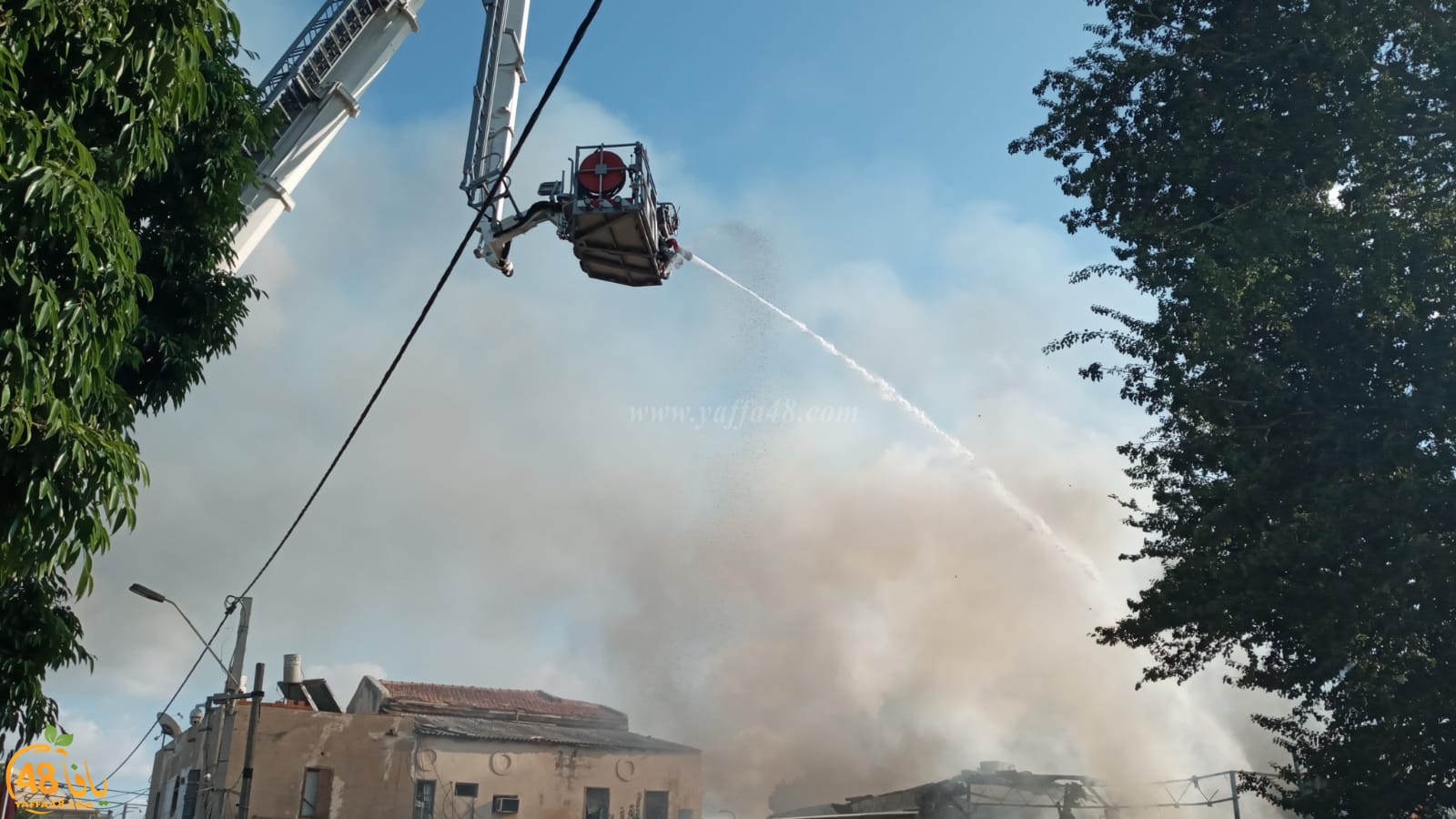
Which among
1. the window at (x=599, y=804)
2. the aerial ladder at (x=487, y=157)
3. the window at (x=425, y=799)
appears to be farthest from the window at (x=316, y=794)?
the aerial ladder at (x=487, y=157)

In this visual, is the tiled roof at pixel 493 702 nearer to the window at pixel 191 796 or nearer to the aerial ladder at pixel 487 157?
the window at pixel 191 796

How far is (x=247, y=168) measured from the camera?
44.8 ft

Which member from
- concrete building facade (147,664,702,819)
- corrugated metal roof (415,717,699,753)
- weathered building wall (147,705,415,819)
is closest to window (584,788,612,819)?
concrete building facade (147,664,702,819)

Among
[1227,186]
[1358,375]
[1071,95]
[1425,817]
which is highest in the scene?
[1071,95]

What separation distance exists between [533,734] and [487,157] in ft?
70.9

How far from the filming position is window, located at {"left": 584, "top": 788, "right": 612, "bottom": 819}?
112 ft

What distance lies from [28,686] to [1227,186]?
56.8 ft

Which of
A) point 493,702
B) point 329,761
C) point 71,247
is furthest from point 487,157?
point 493,702

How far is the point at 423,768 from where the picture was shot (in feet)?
107

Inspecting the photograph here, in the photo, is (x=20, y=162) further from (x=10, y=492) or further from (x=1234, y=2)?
(x=1234, y=2)

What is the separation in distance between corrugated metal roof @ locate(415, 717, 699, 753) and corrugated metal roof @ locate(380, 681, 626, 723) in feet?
8.16

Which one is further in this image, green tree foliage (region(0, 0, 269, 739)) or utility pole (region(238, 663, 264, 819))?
utility pole (region(238, 663, 264, 819))

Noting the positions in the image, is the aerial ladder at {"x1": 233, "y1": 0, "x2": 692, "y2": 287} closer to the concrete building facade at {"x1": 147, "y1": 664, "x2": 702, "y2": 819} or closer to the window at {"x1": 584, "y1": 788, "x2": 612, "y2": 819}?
the concrete building facade at {"x1": 147, "y1": 664, "x2": 702, "y2": 819}

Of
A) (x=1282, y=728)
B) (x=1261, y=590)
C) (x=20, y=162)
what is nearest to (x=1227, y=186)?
(x=1261, y=590)
